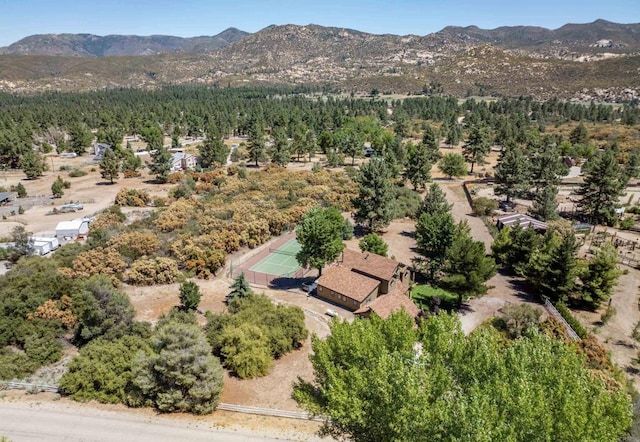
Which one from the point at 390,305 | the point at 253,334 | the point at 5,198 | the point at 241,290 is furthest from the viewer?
the point at 5,198

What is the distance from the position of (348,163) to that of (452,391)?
7913 cm

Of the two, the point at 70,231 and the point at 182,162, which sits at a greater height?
the point at 182,162

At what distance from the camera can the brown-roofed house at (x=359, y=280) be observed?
111 ft

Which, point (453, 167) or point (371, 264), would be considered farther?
point (453, 167)

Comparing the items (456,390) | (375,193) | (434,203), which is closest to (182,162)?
(375,193)

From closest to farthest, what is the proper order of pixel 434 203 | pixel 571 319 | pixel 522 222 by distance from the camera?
1. pixel 571 319
2. pixel 522 222
3. pixel 434 203

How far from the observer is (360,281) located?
34.7 m

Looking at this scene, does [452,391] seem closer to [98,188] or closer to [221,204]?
[221,204]

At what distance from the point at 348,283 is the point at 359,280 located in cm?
101

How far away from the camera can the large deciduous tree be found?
11477 mm

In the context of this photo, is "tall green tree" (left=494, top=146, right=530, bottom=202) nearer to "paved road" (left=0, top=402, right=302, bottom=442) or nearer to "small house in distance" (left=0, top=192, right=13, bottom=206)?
"paved road" (left=0, top=402, right=302, bottom=442)

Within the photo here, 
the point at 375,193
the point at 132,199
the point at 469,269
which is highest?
the point at 375,193

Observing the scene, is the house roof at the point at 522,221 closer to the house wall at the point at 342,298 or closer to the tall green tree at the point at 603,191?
the tall green tree at the point at 603,191

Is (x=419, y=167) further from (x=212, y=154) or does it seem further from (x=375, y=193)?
(x=212, y=154)
